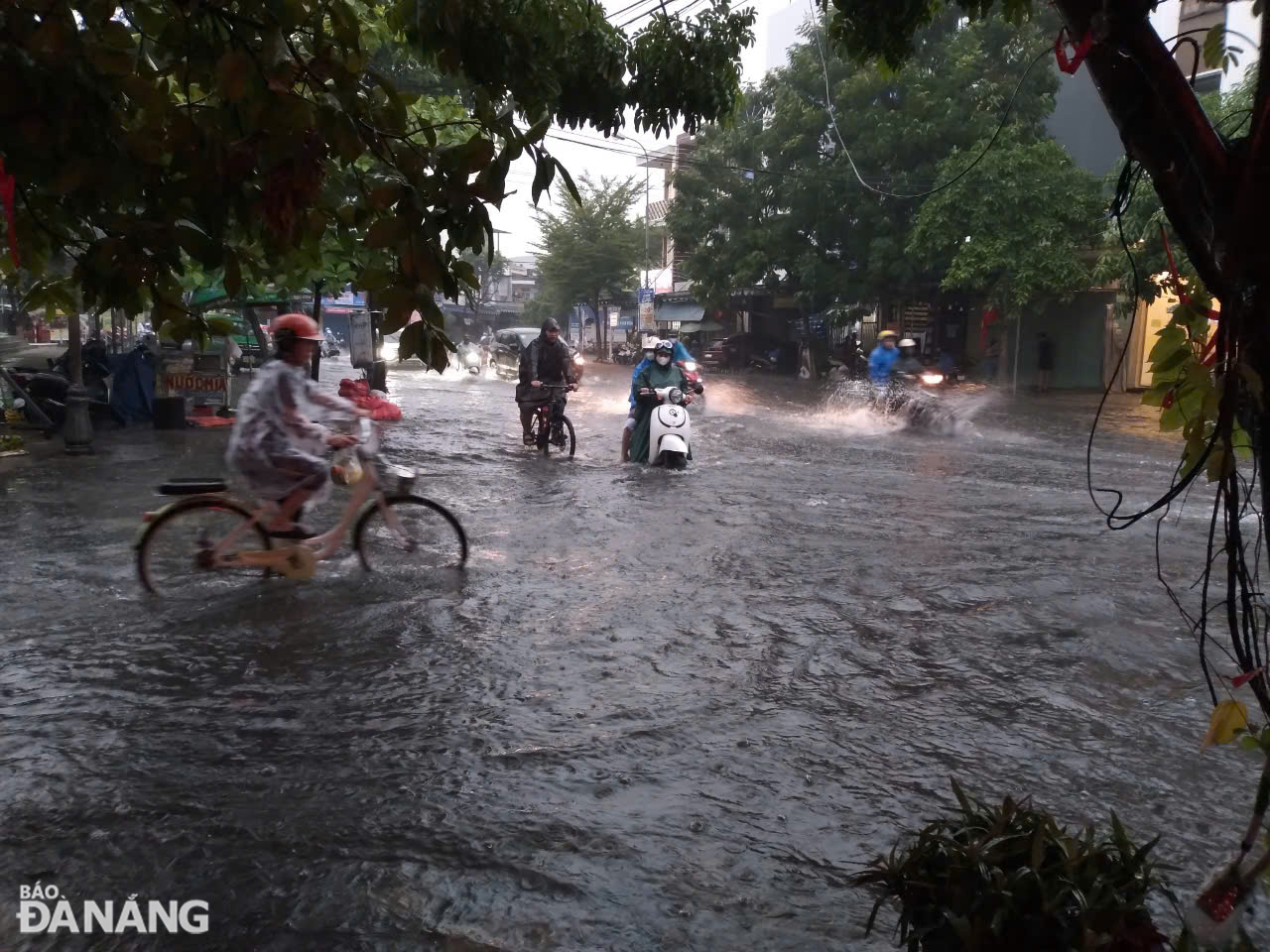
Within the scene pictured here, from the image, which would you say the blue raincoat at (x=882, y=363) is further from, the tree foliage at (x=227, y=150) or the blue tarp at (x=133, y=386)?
the tree foliage at (x=227, y=150)

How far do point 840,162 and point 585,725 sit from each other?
2758 centimetres

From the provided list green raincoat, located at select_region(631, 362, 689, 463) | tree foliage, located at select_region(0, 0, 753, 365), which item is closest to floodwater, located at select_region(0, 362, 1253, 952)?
tree foliage, located at select_region(0, 0, 753, 365)

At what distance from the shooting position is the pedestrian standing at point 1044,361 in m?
27.6

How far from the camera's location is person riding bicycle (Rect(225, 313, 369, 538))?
21.1ft

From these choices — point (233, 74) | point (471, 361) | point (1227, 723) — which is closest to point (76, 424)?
point (233, 74)

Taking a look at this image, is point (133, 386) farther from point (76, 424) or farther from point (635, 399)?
point (635, 399)

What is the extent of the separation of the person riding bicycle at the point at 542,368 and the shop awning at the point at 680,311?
30.8 m

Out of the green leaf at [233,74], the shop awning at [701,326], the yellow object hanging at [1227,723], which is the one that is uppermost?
the shop awning at [701,326]

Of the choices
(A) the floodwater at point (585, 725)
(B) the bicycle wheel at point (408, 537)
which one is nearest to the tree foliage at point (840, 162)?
(A) the floodwater at point (585, 725)

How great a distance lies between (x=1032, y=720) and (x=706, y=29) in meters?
6.64

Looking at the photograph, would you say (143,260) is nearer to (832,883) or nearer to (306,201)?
(306,201)

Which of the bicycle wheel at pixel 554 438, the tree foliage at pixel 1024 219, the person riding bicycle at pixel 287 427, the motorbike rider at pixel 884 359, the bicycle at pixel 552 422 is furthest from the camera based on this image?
the tree foliage at pixel 1024 219

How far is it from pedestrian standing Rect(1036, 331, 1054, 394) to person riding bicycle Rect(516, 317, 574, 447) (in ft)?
57.7

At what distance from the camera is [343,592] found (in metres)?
6.90
